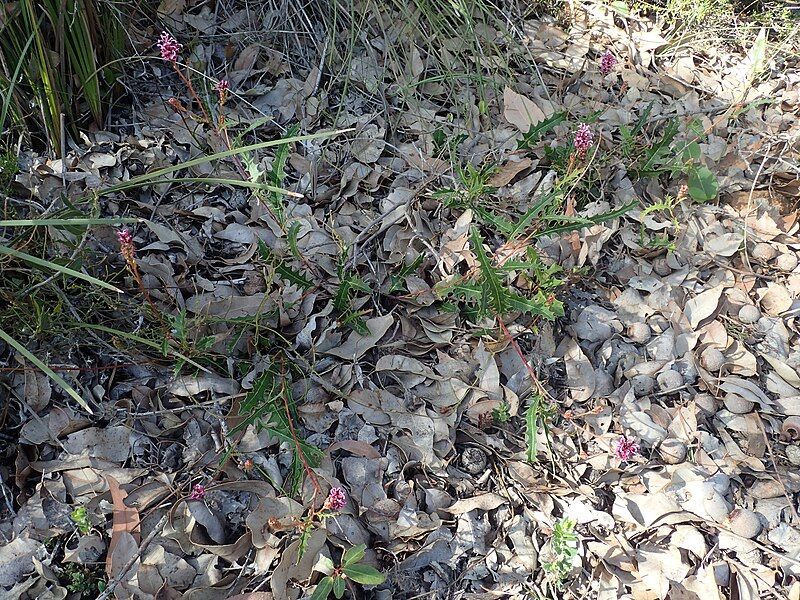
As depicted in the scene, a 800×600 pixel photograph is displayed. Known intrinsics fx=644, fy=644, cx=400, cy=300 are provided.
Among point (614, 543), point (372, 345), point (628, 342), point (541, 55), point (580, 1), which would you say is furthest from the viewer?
point (580, 1)

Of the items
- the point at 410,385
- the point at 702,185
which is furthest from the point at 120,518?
the point at 702,185

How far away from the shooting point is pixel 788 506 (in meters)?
1.44

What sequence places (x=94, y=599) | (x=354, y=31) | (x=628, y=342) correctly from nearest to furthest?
(x=94, y=599)
(x=628, y=342)
(x=354, y=31)

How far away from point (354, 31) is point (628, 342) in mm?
1269

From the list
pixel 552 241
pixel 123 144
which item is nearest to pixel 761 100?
pixel 552 241

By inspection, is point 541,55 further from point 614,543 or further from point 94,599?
point 94,599

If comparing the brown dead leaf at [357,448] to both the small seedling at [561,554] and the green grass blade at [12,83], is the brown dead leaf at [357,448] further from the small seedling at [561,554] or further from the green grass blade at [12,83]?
the green grass blade at [12,83]

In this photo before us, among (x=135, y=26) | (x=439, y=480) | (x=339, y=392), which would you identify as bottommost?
(x=439, y=480)

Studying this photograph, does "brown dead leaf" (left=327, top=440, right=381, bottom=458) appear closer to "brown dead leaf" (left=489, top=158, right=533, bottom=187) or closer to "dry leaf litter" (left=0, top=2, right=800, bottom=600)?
"dry leaf litter" (left=0, top=2, right=800, bottom=600)

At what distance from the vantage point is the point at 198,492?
1279 millimetres

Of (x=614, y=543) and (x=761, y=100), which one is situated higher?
(x=761, y=100)

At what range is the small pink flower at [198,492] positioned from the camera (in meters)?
1.28

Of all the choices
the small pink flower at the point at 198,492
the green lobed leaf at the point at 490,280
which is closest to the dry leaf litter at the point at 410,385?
the small pink flower at the point at 198,492

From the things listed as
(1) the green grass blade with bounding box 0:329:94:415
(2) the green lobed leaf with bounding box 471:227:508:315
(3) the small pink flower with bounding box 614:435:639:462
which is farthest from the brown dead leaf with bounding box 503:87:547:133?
(1) the green grass blade with bounding box 0:329:94:415
